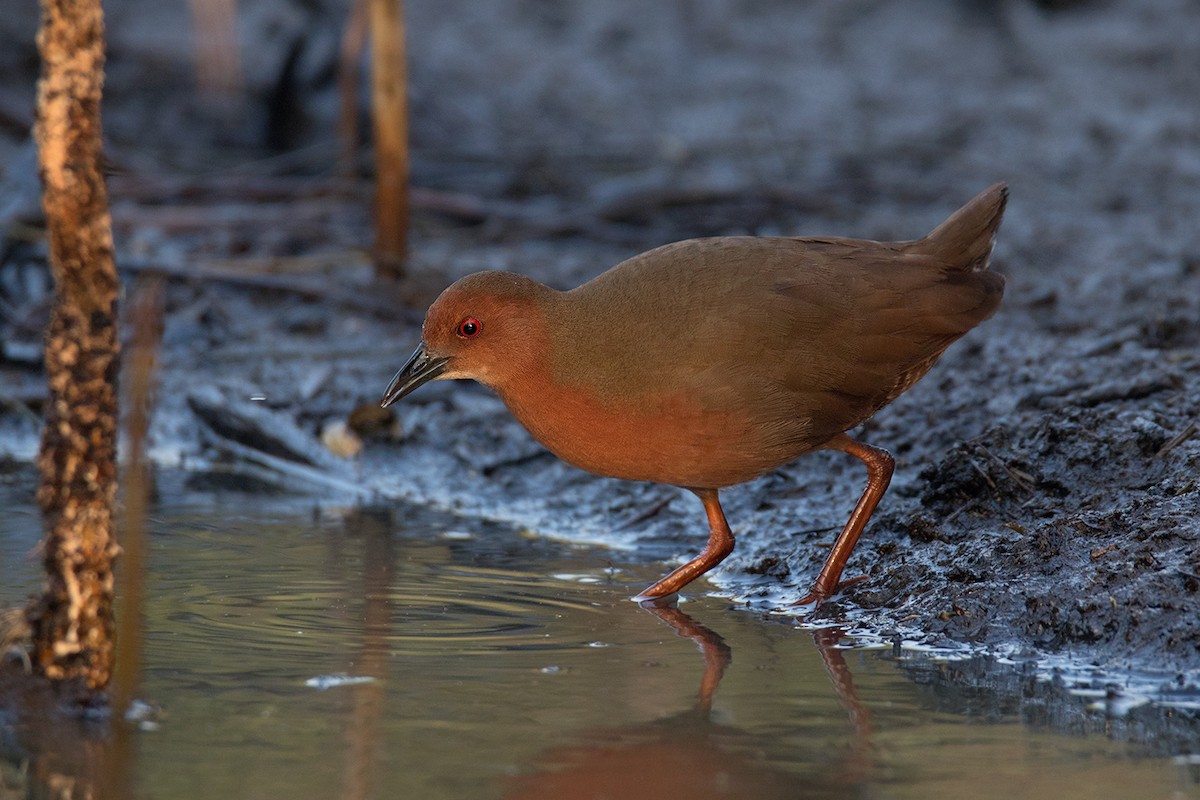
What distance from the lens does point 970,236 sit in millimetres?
4902

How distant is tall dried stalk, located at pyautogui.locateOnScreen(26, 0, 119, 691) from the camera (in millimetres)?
2965

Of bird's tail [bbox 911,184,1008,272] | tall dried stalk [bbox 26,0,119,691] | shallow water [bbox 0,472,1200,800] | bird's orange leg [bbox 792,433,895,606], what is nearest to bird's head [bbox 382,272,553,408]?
shallow water [bbox 0,472,1200,800]

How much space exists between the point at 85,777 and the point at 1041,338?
454 centimetres

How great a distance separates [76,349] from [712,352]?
184 cm

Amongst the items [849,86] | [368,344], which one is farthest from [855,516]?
[849,86]

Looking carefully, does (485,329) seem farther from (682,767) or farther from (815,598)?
(682,767)

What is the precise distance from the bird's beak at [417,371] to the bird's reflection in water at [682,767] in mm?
1526

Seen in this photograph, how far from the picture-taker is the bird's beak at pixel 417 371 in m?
4.68

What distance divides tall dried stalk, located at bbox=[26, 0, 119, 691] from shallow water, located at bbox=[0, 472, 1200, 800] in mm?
280

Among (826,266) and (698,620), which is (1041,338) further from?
(698,620)

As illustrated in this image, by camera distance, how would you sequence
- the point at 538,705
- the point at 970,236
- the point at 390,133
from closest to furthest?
the point at 538,705, the point at 970,236, the point at 390,133

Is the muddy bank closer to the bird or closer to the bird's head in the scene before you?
the bird

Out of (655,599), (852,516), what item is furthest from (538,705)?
(852,516)

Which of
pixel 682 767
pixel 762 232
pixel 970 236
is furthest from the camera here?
pixel 762 232
